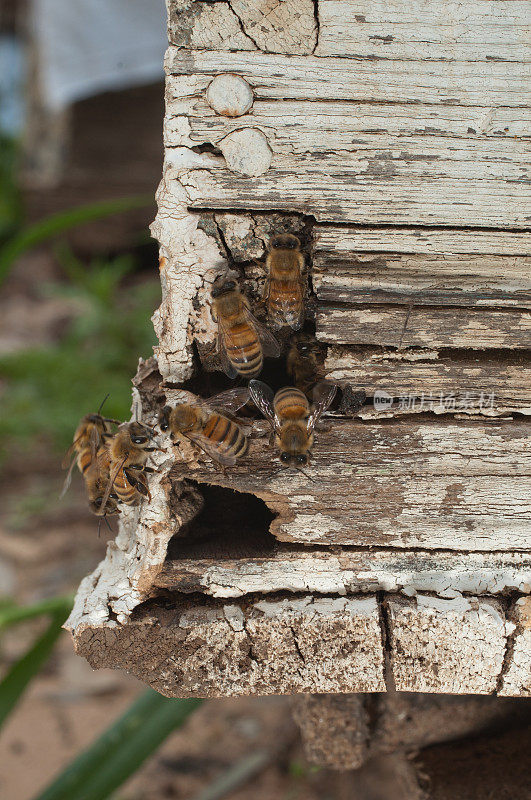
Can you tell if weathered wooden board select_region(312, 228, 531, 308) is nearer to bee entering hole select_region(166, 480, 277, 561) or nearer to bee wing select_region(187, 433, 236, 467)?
bee wing select_region(187, 433, 236, 467)

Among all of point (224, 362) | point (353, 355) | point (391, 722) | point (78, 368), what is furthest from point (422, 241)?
point (78, 368)

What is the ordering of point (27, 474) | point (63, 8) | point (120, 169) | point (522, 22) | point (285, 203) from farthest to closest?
point (120, 169), point (63, 8), point (27, 474), point (285, 203), point (522, 22)

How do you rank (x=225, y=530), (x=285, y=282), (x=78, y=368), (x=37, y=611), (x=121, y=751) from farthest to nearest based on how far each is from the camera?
(x=78, y=368)
(x=37, y=611)
(x=121, y=751)
(x=225, y=530)
(x=285, y=282)

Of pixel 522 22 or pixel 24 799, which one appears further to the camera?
pixel 24 799

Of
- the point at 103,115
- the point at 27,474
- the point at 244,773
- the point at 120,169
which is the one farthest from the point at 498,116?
the point at 103,115

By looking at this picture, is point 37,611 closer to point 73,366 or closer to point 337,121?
point 337,121

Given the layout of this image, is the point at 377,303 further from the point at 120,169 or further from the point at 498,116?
the point at 120,169

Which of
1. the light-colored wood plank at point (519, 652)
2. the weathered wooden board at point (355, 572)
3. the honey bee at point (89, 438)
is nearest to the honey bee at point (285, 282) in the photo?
the weathered wooden board at point (355, 572)
